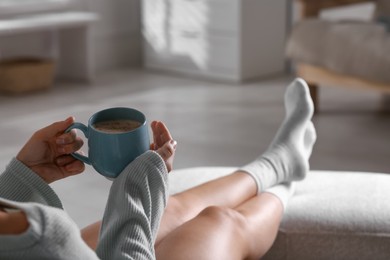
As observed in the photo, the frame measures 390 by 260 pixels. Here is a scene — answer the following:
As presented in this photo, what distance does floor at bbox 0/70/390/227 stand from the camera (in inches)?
118

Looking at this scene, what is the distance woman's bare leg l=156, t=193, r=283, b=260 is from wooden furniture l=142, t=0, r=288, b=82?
3.03 metres

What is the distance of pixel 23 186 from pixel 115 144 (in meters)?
0.21

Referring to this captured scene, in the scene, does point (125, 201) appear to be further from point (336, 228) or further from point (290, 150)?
point (290, 150)

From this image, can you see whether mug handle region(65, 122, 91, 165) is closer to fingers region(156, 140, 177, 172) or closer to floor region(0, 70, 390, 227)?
fingers region(156, 140, 177, 172)

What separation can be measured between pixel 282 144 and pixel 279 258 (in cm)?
33

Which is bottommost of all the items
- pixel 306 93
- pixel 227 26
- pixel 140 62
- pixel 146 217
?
pixel 140 62

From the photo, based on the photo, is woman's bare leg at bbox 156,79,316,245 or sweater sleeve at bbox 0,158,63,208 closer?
sweater sleeve at bbox 0,158,63,208

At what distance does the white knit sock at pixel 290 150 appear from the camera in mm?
1801

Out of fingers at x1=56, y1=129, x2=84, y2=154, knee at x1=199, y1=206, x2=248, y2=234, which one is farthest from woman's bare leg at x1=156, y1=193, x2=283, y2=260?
fingers at x1=56, y1=129, x2=84, y2=154

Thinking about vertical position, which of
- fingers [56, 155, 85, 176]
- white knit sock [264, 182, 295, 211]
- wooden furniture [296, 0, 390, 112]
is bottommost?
wooden furniture [296, 0, 390, 112]

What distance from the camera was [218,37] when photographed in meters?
4.65

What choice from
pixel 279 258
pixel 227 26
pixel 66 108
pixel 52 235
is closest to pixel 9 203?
pixel 52 235

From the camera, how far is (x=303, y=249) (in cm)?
170

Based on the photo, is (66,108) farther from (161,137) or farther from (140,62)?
(161,137)
